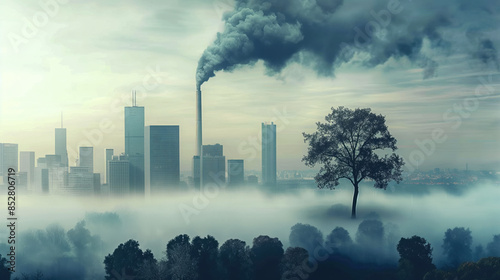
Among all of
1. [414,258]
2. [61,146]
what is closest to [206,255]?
[414,258]

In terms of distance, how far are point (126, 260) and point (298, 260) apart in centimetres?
611

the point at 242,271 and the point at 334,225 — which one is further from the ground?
the point at 334,225

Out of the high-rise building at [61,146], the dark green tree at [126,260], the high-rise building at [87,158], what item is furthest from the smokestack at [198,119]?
the dark green tree at [126,260]

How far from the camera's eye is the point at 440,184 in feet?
76.7

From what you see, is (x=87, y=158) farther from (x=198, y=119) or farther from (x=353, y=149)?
(x=353, y=149)

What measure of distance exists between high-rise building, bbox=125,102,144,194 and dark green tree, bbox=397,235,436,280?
13.4m

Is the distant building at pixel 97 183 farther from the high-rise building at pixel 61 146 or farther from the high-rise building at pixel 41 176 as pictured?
the high-rise building at pixel 41 176

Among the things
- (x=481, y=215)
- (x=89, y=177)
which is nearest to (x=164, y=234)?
(x=89, y=177)

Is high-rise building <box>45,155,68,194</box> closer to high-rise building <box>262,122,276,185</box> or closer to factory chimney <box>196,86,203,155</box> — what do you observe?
factory chimney <box>196,86,203,155</box>

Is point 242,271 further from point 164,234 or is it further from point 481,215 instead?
point 481,215

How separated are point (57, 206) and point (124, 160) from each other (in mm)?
5894

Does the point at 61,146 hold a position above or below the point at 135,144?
below

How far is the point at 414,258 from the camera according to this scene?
18219 millimetres

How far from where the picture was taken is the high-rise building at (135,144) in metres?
25.5
